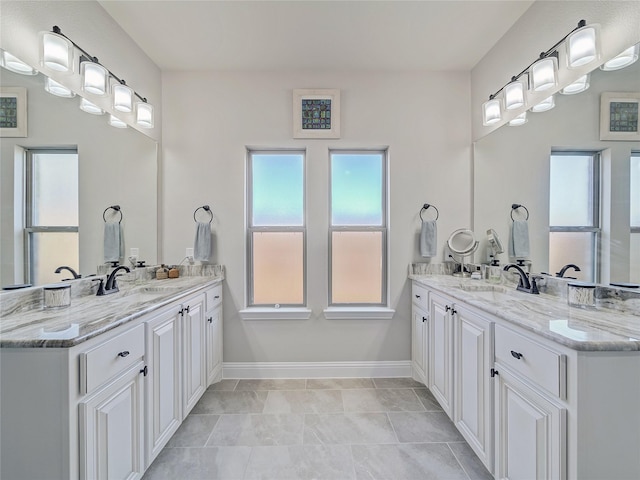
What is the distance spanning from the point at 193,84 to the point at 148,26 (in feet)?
1.78

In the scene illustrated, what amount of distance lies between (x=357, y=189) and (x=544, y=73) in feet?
5.13

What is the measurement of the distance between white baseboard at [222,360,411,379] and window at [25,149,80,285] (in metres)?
1.59

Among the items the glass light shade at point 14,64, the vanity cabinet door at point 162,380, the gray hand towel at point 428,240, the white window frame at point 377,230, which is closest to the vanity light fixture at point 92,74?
the glass light shade at point 14,64

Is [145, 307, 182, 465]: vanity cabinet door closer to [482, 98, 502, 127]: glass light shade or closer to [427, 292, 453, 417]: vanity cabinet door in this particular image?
[427, 292, 453, 417]: vanity cabinet door

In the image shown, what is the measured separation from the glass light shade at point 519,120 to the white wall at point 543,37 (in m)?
0.05

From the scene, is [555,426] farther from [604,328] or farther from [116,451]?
[116,451]

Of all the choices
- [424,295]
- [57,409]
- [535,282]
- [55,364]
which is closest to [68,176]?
[55,364]

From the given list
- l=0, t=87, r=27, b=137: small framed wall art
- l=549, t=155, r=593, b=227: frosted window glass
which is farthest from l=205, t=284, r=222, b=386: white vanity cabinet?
l=549, t=155, r=593, b=227: frosted window glass

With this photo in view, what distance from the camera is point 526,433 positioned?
1157 mm

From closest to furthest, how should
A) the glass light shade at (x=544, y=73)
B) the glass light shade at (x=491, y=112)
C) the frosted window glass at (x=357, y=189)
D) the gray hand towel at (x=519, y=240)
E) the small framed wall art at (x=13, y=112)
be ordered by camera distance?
the small framed wall art at (x=13, y=112)
the glass light shade at (x=544, y=73)
the gray hand towel at (x=519, y=240)
the glass light shade at (x=491, y=112)
the frosted window glass at (x=357, y=189)

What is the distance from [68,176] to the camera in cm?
160

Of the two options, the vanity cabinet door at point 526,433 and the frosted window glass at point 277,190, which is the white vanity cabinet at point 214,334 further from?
the vanity cabinet door at point 526,433

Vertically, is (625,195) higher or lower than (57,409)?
higher

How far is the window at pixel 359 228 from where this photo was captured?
2.72 meters
